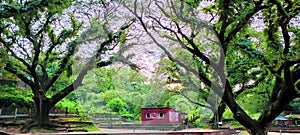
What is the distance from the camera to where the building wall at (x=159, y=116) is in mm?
3236

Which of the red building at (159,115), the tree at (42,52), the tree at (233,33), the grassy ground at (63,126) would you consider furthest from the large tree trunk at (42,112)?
the red building at (159,115)

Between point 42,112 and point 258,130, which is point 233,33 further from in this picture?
point 42,112

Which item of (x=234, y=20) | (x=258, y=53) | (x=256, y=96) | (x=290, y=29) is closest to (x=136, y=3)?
(x=234, y=20)

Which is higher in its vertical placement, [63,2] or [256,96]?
[63,2]

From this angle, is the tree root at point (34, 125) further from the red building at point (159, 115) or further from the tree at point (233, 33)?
the red building at point (159, 115)

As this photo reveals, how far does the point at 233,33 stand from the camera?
5.70 meters

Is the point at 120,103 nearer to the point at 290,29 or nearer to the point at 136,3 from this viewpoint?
the point at 136,3

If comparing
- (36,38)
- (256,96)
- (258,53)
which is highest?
(36,38)

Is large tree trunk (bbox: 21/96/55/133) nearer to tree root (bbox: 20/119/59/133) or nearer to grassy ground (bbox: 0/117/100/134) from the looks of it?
tree root (bbox: 20/119/59/133)

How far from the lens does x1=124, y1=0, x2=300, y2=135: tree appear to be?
4301 mm

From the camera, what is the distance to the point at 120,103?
130 inches

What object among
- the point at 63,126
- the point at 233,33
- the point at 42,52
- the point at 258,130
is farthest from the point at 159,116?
the point at 42,52

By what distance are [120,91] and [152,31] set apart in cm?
102

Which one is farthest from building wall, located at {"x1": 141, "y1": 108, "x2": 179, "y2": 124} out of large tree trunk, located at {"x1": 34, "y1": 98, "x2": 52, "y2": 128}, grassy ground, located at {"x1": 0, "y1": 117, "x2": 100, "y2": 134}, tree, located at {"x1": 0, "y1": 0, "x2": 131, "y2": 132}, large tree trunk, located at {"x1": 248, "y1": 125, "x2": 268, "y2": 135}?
large tree trunk, located at {"x1": 34, "y1": 98, "x2": 52, "y2": 128}
